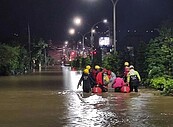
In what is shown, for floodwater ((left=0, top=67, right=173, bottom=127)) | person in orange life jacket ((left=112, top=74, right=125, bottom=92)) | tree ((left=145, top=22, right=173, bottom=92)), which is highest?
tree ((left=145, top=22, right=173, bottom=92))

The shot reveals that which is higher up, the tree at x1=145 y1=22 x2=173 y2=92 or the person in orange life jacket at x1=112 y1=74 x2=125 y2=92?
the tree at x1=145 y1=22 x2=173 y2=92

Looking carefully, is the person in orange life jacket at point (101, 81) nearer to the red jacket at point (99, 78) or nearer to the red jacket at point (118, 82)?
the red jacket at point (99, 78)

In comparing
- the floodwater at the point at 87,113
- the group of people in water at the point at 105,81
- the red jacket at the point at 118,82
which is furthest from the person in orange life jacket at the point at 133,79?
the floodwater at the point at 87,113

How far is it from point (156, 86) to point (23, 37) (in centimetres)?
6925

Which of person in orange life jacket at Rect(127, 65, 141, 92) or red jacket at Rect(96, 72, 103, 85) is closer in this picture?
person in orange life jacket at Rect(127, 65, 141, 92)

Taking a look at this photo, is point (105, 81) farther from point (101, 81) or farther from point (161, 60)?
point (161, 60)

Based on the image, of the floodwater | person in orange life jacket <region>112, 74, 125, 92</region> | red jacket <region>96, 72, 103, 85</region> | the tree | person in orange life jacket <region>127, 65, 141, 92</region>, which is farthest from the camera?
the tree

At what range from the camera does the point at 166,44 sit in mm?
28375

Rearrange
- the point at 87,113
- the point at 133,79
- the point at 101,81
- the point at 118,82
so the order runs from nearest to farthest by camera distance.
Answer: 1. the point at 87,113
2. the point at 133,79
3. the point at 118,82
4. the point at 101,81

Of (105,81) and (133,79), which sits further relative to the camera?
(105,81)

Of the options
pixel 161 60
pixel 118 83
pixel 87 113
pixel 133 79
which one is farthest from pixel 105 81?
pixel 87 113

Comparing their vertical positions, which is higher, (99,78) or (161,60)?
(161,60)

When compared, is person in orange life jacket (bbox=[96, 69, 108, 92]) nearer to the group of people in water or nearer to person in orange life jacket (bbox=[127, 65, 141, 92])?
the group of people in water

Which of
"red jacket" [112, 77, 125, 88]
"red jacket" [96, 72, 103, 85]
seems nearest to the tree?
"red jacket" [112, 77, 125, 88]
